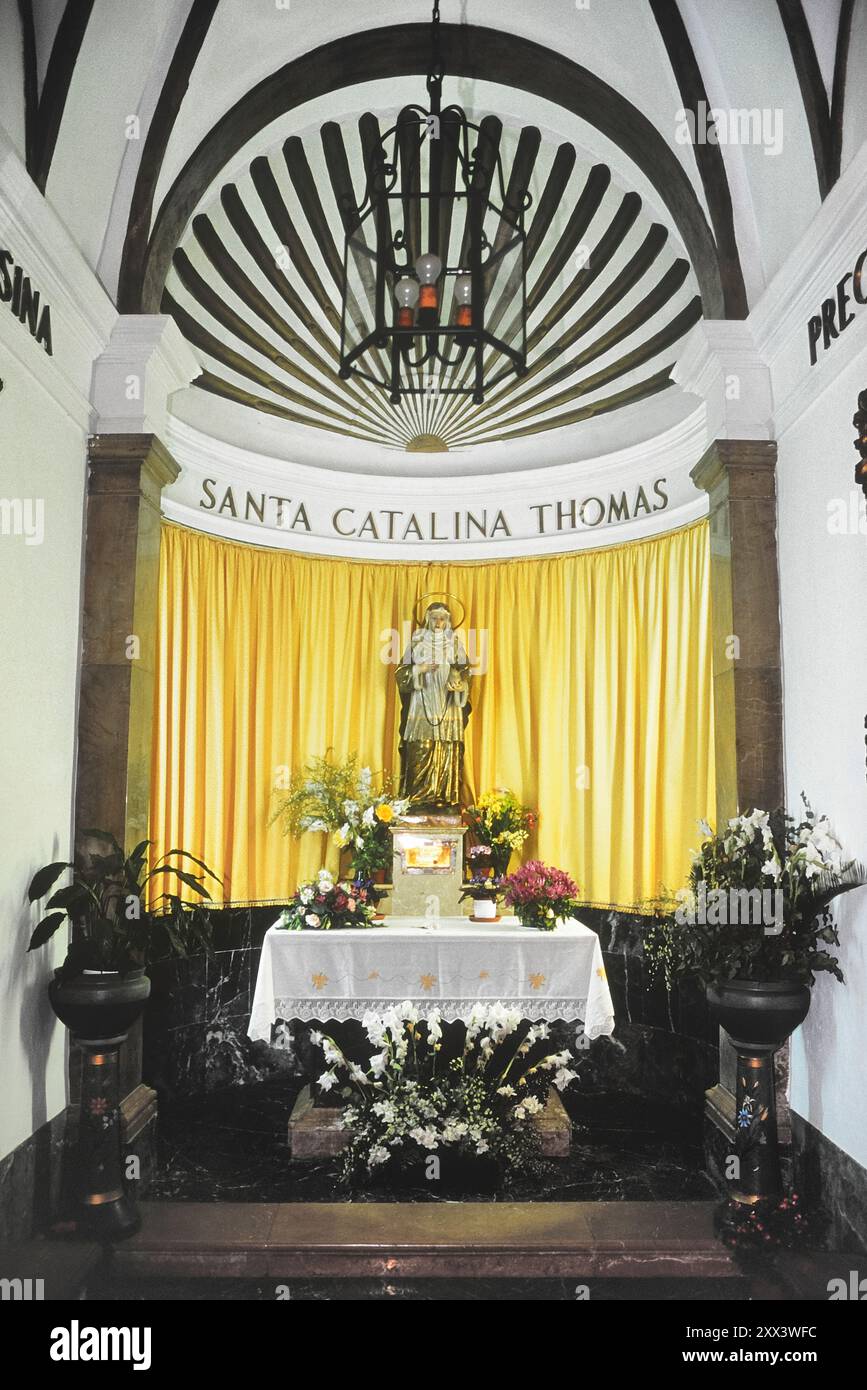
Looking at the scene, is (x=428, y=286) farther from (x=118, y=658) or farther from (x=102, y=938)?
(x=102, y=938)

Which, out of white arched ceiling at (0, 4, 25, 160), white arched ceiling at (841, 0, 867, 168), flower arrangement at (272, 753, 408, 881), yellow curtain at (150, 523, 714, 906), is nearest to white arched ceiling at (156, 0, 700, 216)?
white arched ceiling at (0, 4, 25, 160)

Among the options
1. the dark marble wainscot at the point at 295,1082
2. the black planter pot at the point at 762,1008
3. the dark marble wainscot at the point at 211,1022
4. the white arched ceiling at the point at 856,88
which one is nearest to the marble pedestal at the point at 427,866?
the dark marble wainscot at the point at 295,1082

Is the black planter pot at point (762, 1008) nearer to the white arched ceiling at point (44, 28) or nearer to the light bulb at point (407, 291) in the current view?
the light bulb at point (407, 291)

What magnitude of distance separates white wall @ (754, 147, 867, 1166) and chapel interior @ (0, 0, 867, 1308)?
31 mm

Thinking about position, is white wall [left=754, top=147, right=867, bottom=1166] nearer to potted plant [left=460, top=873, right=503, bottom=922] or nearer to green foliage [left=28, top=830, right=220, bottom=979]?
potted plant [left=460, top=873, right=503, bottom=922]

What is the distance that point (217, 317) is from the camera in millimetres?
7379

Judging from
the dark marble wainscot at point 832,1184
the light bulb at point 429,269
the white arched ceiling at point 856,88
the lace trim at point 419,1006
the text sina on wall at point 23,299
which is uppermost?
the white arched ceiling at point 856,88

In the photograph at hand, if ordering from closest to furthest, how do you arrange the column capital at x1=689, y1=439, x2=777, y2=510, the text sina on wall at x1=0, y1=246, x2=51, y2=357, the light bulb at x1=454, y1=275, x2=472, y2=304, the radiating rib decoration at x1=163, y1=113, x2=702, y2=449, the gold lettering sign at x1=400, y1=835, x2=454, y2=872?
the light bulb at x1=454, y1=275, x2=472, y2=304 → the text sina on wall at x1=0, y1=246, x2=51, y2=357 → the column capital at x1=689, y1=439, x2=777, y2=510 → the radiating rib decoration at x1=163, y1=113, x2=702, y2=449 → the gold lettering sign at x1=400, y1=835, x2=454, y2=872

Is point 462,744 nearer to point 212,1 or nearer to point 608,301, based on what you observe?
point 608,301

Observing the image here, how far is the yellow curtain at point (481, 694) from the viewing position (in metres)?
7.27

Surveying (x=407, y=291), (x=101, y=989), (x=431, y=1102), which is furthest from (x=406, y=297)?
(x=431, y=1102)

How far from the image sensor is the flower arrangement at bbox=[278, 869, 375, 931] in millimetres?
6414

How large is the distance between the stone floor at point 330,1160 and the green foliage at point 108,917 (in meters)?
1.28

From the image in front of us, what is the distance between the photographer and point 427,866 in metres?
7.52
